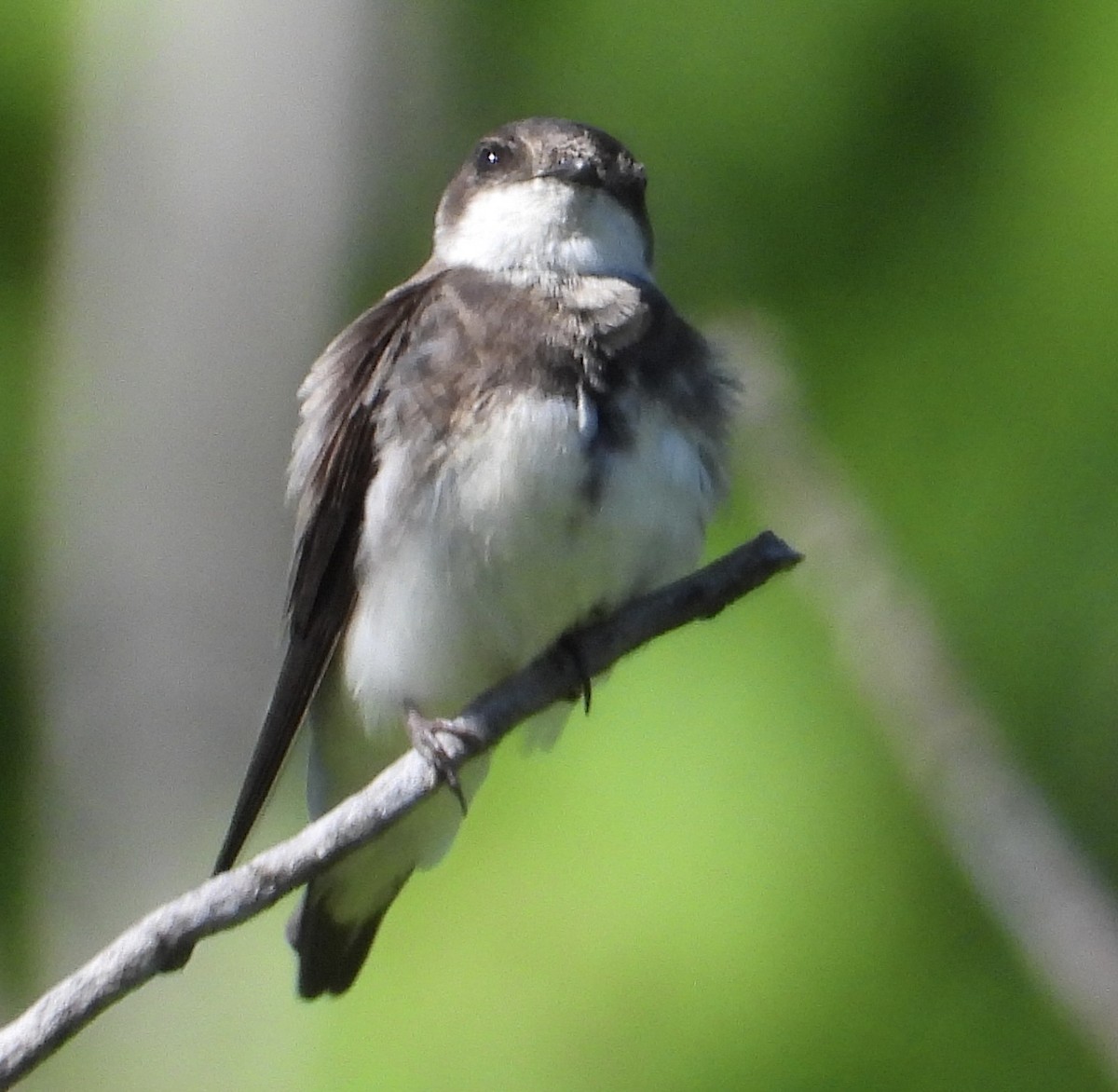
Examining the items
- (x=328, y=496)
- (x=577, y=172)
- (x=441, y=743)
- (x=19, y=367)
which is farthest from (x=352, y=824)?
(x=19, y=367)

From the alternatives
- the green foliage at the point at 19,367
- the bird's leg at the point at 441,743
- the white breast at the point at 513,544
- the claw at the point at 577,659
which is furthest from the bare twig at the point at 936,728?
the green foliage at the point at 19,367

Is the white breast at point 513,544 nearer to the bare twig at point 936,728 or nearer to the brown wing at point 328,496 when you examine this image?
the brown wing at point 328,496

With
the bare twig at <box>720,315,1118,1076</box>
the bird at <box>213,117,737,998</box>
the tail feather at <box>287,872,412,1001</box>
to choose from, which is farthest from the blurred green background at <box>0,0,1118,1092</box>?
the bird at <box>213,117,737,998</box>

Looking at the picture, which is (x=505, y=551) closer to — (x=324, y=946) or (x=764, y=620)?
(x=324, y=946)

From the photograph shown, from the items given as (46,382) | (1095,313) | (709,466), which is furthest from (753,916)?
(46,382)

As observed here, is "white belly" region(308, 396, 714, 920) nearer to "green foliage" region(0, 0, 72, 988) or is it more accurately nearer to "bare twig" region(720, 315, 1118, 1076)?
"bare twig" region(720, 315, 1118, 1076)

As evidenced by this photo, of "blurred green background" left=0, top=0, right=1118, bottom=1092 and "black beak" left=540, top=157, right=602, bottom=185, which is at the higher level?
"black beak" left=540, top=157, right=602, bottom=185

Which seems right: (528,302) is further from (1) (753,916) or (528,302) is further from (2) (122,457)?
(2) (122,457)
